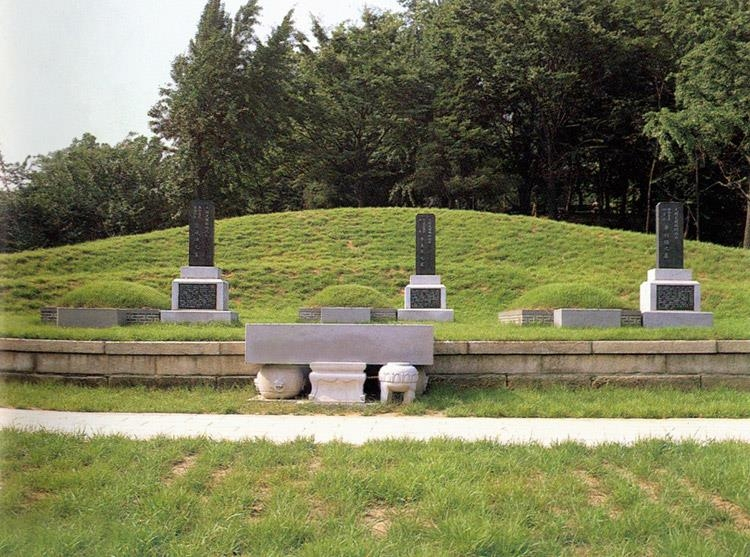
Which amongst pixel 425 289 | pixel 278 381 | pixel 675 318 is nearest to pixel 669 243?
pixel 675 318

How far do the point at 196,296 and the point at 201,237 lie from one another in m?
1.15

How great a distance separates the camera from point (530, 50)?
25516 mm

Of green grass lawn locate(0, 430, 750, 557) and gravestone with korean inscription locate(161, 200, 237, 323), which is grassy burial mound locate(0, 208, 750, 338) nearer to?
gravestone with korean inscription locate(161, 200, 237, 323)

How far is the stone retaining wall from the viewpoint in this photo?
718 cm

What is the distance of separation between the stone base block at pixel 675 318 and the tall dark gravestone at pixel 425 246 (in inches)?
162

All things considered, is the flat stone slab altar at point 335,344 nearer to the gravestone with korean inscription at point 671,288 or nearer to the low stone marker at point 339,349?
the low stone marker at point 339,349

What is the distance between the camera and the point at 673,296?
11.3 metres

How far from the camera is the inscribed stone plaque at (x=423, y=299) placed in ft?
42.7

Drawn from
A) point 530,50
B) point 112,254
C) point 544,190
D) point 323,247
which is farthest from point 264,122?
point 544,190

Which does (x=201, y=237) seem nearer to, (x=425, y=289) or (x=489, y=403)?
(x=425, y=289)

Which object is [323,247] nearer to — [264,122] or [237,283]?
[237,283]

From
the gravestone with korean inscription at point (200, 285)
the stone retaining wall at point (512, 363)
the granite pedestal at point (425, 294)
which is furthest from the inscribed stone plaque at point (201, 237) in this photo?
the stone retaining wall at point (512, 363)

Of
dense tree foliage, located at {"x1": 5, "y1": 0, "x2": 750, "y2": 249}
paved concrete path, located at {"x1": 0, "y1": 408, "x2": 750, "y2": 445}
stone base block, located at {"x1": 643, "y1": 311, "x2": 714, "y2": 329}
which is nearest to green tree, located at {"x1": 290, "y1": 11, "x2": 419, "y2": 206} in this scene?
dense tree foliage, located at {"x1": 5, "y1": 0, "x2": 750, "y2": 249}

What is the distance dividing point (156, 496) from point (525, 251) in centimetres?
1497
